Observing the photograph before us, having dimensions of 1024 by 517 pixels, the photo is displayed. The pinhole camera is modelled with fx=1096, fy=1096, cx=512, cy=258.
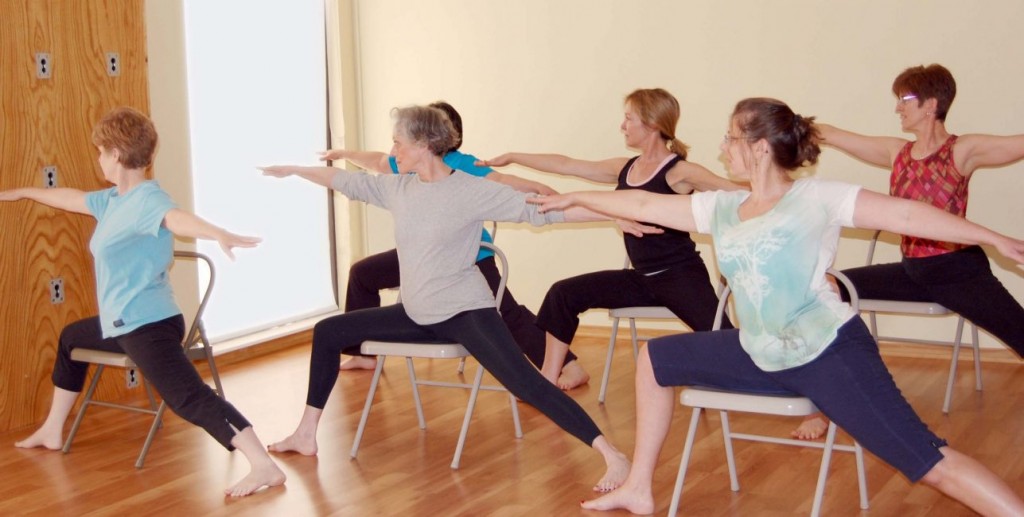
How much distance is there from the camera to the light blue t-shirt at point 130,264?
3.82 metres

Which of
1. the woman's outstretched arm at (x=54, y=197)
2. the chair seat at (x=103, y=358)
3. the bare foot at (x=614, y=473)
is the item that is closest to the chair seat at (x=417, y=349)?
the bare foot at (x=614, y=473)

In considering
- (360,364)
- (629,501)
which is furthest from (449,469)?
(360,364)

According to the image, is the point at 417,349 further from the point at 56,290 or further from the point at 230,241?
the point at 56,290

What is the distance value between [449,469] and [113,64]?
2383 mm

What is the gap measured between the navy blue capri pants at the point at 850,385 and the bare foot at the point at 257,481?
1.47 meters

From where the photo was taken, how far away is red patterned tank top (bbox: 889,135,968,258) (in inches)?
169

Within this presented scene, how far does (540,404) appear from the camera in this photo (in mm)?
3639

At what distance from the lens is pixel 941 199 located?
4.29m

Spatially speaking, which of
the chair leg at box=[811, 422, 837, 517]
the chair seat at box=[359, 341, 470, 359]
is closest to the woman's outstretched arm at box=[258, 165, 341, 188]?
the chair seat at box=[359, 341, 470, 359]

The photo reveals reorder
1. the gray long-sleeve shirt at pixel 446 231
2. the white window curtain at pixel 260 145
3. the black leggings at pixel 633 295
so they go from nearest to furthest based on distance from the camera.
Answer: the gray long-sleeve shirt at pixel 446 231 → the black leggings at pixel 633 295 → the white window curtain at pixel 260 145

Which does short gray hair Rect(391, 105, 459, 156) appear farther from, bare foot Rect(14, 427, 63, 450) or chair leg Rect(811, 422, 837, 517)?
bare foot Rect(14, 427, 63, 450)

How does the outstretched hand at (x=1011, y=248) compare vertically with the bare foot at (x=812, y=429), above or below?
above

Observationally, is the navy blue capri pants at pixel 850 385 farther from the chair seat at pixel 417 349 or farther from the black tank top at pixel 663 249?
the black tank top at pixel 663 249

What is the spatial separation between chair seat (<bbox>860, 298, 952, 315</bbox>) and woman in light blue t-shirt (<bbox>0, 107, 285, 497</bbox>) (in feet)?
8.05
